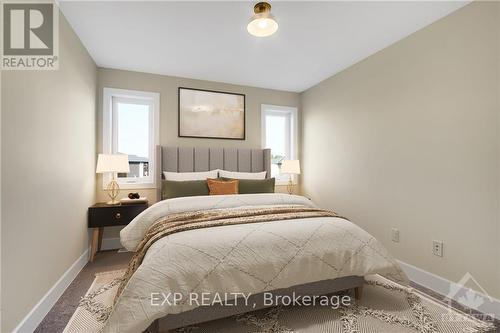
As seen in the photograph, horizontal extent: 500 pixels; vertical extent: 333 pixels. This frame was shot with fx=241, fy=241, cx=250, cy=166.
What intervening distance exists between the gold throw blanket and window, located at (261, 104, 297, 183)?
216 cm

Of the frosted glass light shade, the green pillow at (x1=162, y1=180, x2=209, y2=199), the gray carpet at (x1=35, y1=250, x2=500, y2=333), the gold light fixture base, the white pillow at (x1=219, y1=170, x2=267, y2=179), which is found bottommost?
the gray carpet at (x1=35, y1=250, x2=500, y2=333)

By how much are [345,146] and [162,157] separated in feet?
8.24

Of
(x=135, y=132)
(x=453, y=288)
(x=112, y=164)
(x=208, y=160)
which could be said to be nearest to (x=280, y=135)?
(x=208, y=160)

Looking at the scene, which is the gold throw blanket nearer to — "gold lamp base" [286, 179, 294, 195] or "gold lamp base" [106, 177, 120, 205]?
"gold lamp base" [106, 177, 120, 205]

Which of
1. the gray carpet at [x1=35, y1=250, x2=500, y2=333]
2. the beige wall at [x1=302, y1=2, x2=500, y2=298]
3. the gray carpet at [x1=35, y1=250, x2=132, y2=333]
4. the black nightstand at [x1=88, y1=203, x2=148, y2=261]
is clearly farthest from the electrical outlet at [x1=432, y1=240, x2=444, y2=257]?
the black nightstand at [x1=88, y1=203, x2=148, y2=261]

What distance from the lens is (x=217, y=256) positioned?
55.7 inches

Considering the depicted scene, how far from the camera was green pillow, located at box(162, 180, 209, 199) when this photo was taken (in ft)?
9.28

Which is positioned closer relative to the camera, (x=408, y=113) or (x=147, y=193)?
(x=408, y=113)

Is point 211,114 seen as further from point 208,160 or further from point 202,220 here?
point 202,220

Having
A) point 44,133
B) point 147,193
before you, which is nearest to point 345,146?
point 147,193

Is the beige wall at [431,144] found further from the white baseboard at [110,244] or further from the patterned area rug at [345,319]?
the white baseboard at [110,244]

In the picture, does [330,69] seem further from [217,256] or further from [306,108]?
[217,256]

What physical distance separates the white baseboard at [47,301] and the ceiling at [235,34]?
2295 mm

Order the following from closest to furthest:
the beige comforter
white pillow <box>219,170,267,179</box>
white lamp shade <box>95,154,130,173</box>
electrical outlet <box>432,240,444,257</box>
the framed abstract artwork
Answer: the beige comforter < electrical outlet <box>432,240,444,257</box> < white lamp shade <box>95,154,130,173</box> < white pillow <box>219,170,267,179</box> < the framed abstract artwork
